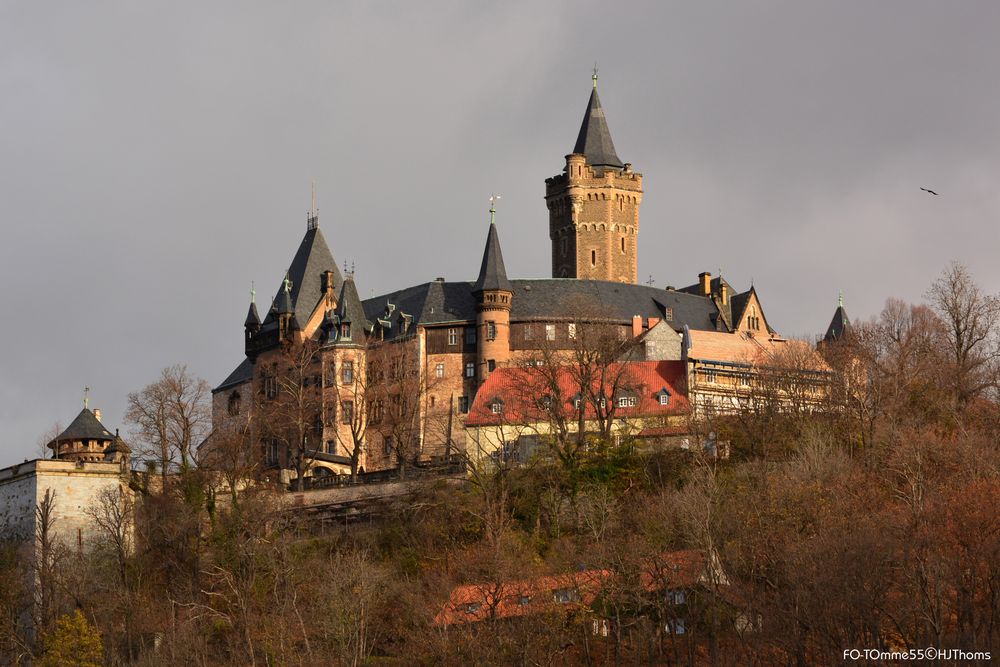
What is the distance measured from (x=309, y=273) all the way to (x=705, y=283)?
2349 cm

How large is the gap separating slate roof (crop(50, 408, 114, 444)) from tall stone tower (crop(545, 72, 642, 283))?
30.7 m

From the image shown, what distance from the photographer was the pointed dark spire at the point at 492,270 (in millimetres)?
98562

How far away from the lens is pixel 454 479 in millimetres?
75875

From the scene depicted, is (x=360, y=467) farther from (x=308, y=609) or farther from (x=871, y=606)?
(x=871, y=606)

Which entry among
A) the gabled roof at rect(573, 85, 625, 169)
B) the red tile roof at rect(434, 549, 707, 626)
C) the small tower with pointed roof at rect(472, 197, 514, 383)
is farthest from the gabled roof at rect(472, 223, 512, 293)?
the red tile roof at rect(434, 549, 707, 626)

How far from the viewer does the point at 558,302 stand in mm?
99688

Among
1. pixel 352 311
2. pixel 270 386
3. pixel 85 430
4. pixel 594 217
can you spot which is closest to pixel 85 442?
pixel 85 430

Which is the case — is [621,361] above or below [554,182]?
below

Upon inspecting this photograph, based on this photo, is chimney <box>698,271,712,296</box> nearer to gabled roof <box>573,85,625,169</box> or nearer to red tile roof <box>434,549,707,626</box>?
gabled roof <box>573,85,625,169</box>

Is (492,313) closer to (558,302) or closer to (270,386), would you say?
(558,302)

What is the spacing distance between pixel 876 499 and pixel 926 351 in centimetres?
1912

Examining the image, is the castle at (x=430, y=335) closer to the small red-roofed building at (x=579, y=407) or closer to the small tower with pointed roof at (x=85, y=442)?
the small red-roofed building at (x=579, y=407)

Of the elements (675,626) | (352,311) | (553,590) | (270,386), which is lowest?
(675,626)

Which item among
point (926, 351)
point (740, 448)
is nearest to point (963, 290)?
point (926, 351)
